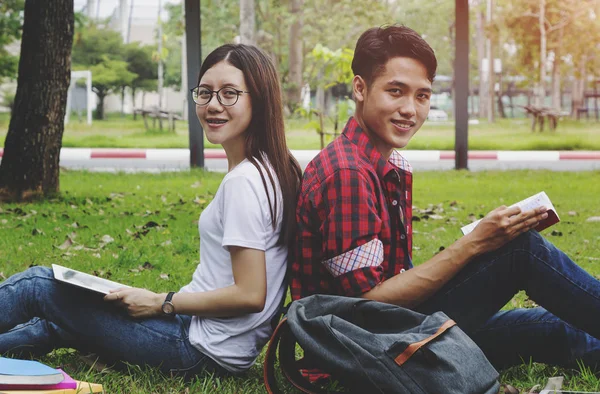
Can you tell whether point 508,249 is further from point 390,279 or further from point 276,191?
point 276,191

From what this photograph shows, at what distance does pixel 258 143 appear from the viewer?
10.3ft

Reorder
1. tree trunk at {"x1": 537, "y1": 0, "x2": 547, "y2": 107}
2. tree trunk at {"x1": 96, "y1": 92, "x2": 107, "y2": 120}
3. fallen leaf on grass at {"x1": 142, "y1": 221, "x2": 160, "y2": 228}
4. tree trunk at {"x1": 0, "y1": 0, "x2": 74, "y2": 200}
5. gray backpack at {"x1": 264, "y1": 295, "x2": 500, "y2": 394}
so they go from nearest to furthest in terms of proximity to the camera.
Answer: gray backpack at {"x1": 264, "y1": 295, "x2": 500, "y2": 394}, fallen leaf on grass at {"x1": 142, "y1": 221, "x2": 160, "y2": 228}, tree trunk at {"x1": 0, "y1": 0, "x2": 74, "y2": 200}, tree trunk at {"x1": 537, "y1": 0, "x2": 547, "y2": 107}, tree trunk at {"x1": 96, "y1": 92, "x2": 107, "y2": 120}

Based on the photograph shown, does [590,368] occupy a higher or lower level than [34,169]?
lower

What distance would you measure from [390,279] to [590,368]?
0.97m

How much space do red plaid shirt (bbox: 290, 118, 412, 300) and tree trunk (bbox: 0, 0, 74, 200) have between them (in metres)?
5.91

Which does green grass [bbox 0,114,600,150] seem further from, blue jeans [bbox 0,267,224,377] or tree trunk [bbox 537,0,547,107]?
blue jeans [bbox 0,267,224,377]

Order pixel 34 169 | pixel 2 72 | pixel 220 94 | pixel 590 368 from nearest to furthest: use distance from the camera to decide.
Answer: pixel 220 94 < pixel 590 368 < pixel 34 169 < pixel 2 72

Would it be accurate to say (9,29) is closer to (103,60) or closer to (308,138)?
(308,138)

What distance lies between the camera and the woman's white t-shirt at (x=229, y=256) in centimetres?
293

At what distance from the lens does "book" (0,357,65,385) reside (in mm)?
2713

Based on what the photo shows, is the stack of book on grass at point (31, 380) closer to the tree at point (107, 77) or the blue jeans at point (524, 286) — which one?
the blue jeans at point (524, 286)

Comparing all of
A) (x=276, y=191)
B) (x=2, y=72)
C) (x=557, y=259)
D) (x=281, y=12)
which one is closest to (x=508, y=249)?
(x=557, y=259)

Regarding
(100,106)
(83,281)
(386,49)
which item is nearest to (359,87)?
(386,49)

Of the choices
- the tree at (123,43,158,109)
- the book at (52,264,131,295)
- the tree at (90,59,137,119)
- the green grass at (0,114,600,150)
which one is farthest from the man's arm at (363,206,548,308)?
the tree at (123,43,158,109)
